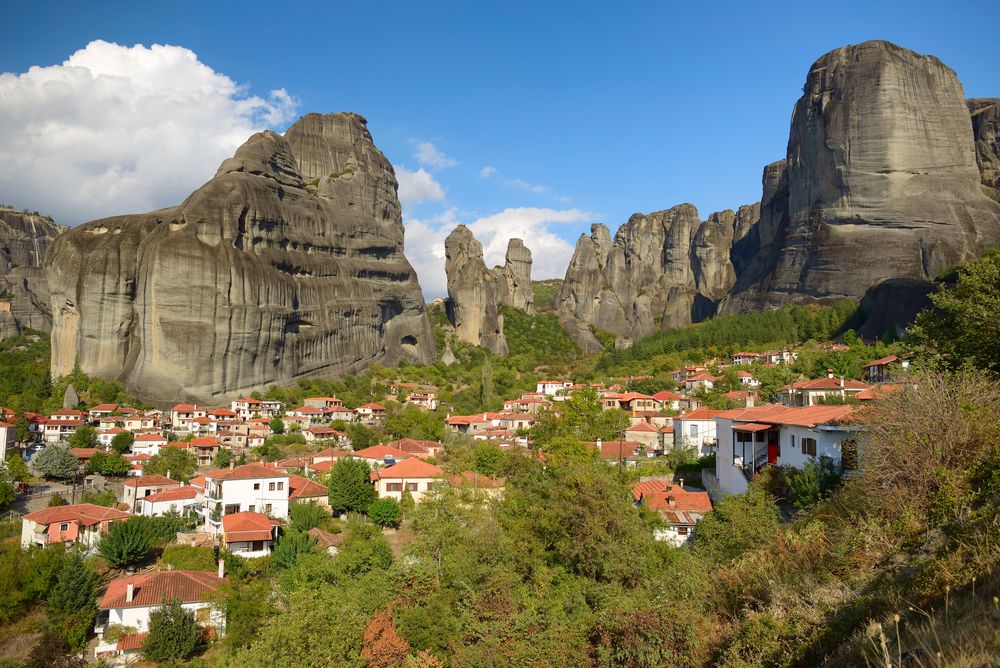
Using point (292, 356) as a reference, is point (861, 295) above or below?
above

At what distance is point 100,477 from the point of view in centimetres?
3900

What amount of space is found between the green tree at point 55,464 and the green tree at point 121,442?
3628 millimetres

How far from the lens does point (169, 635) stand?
21.8m

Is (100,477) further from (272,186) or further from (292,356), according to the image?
(272,186)

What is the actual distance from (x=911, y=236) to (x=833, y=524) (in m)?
69.1

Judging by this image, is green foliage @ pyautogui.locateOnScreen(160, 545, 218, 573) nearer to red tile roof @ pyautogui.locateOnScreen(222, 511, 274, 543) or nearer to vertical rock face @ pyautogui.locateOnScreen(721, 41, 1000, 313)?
red tile roof @ pyautogui.locateOnScreen(222, 511, 274, 543)

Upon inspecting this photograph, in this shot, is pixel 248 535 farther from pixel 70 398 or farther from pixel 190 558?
pixel 70 398

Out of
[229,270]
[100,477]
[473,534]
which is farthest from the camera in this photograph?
[229,270]

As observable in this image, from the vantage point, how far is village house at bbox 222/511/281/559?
28.4 m

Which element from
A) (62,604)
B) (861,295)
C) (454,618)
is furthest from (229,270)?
(861,295)

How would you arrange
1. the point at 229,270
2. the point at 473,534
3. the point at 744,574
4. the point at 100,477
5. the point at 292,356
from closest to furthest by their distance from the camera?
the point at 744,574, the point at 473,534, the point at 100,477, the point at 229,270, the point at 292,356

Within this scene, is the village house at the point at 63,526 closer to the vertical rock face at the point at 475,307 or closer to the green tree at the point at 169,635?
the green tree at the point at 169,635

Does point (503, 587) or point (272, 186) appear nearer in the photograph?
point (503, 587)

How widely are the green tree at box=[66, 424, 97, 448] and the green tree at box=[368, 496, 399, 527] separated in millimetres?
24767
